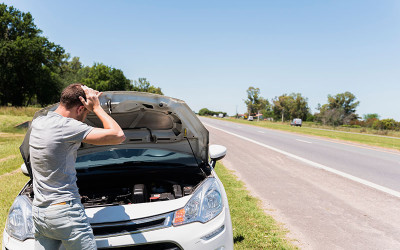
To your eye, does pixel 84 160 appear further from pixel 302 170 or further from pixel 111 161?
pixel 302 170

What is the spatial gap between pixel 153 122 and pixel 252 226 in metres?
2.10

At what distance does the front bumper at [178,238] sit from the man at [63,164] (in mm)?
243

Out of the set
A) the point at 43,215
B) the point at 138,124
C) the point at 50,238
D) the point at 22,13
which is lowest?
the point at 50,238

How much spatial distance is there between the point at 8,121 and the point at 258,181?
73.4 feet

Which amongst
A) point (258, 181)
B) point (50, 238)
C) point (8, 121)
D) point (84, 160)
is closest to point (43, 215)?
point (50, 238)

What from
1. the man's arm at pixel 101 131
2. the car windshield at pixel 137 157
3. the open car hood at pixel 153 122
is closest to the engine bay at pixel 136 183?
the car windshield at pixel 137 157

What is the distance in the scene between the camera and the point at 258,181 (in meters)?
7.05

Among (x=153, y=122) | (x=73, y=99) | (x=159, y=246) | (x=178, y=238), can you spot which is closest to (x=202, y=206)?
(x=178, y=238)

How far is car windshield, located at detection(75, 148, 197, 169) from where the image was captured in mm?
3611

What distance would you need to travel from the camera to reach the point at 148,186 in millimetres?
3291

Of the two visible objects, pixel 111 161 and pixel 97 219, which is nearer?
pixel 97 219

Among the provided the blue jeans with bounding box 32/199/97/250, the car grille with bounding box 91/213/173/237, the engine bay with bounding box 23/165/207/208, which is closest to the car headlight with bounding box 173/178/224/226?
the car grille with bounding box 91/213/173/237

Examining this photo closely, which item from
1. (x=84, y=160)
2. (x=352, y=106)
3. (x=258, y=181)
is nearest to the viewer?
(x=84, y=160)

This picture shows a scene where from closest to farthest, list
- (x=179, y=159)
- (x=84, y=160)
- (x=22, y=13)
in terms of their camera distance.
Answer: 1. (x=84, y=160)
2. (x=179, y=159)
3. (x=22, y=13)
